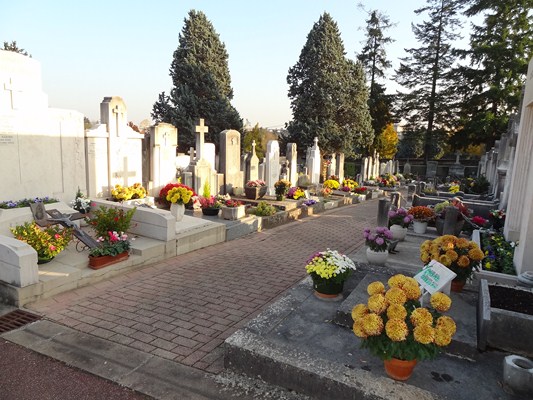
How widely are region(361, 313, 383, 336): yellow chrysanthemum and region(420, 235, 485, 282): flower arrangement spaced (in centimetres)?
240

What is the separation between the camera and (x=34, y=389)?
354 centimetres

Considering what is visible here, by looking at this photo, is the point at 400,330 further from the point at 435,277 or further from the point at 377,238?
the point at 377,238

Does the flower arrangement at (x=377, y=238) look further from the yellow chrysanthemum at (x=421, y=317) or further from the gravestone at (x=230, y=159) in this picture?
the gravestone at (x=230, y=159)

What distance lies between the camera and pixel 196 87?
1139 inches

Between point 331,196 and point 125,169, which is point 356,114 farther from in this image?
point 125,169

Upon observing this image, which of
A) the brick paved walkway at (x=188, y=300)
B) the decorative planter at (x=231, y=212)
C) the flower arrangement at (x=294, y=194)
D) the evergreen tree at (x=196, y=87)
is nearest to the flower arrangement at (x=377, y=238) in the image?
the brick paved walkway at (x=188, y=300)

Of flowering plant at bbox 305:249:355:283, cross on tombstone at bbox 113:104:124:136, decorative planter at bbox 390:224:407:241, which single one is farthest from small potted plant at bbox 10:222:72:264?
decorative planter at bbox 390:224:407:241

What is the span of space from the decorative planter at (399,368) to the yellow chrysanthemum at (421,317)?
15.5 inches

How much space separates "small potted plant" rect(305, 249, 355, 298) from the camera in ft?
16.7

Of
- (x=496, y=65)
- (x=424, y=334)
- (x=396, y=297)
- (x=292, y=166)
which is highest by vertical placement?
(x=496, y=65)

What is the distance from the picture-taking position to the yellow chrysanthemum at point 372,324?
3.15 m

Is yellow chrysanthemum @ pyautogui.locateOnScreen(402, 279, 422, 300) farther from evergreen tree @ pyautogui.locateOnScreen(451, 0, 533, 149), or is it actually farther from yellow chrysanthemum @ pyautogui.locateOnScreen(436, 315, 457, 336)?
evergreen tree @ pyautogui.locateOnScreen(451, 0, 533, 149)

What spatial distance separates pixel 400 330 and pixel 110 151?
965 cm

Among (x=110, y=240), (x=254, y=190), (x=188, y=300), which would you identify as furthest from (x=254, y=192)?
(x=188, y=300)
